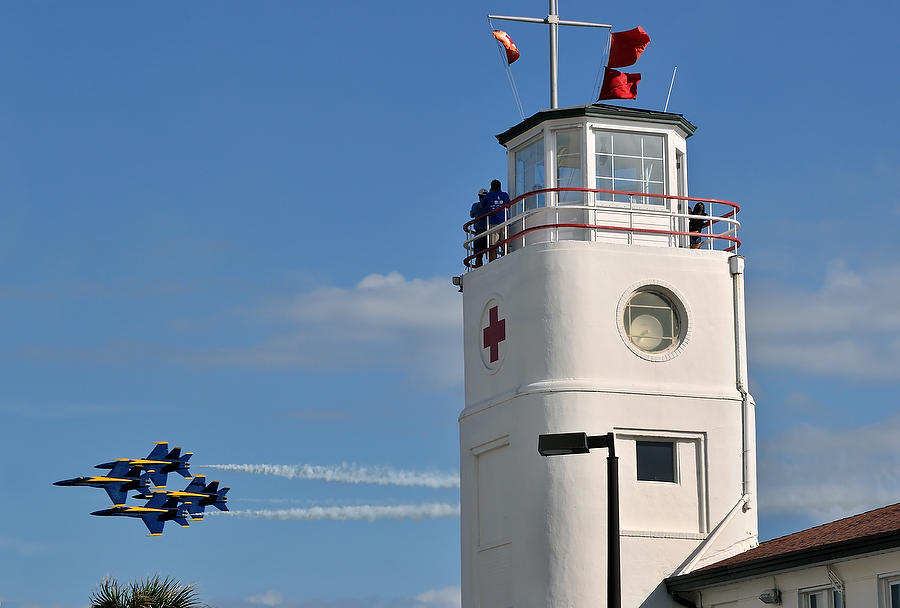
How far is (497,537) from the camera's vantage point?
33562 millimetres

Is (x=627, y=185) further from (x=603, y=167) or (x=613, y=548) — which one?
(x=613, y=548)

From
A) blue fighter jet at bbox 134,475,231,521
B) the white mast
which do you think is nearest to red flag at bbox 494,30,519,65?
the white mast

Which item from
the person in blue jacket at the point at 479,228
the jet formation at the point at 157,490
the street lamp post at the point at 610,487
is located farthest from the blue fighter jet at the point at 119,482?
the street lamp post at the point at 610,487

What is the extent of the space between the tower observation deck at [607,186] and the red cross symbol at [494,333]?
1662 mm

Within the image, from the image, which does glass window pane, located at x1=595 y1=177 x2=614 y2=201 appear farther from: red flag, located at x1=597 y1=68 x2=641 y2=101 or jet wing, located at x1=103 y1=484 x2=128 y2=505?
jet wing, located at x1=103 y1=484 x2=128 y2=505

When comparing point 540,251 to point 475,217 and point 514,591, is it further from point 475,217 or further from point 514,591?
point 514,591

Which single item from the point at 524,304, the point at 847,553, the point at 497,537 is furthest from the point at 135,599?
the point at 847,553

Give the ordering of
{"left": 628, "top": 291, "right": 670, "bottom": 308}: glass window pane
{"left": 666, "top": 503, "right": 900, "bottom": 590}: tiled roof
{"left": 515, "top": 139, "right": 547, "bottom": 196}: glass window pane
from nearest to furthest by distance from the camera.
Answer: {"left": 666, "top": 503, "right": 900, "bottom": 590}: tiled roof < {"left": 628, "top": 291, "right": 670, "bottom": 308}: glass window pane < {"left": 515, "top": 139, "right": 547, "bottom": 196}: glass window pane

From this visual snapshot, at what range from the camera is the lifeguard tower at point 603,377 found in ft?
105

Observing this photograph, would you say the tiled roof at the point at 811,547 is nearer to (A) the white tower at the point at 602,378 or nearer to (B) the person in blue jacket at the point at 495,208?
(A) the white tower at the point at 602,378

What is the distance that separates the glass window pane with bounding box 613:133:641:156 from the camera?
114 ft

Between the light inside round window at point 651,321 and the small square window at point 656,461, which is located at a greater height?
the light inside round window at point 651,321

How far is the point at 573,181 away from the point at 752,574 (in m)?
10.5

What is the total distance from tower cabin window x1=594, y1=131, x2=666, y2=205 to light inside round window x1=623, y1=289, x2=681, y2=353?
2435 millimetres
